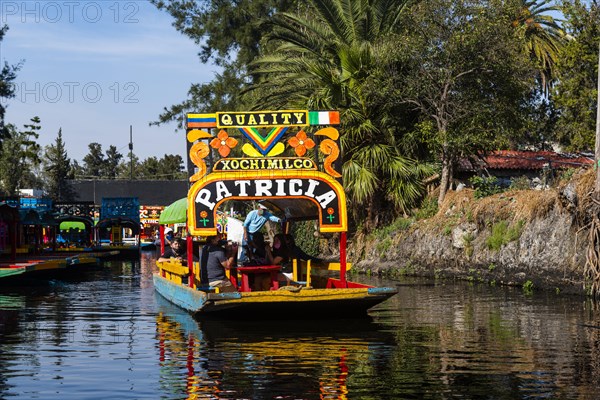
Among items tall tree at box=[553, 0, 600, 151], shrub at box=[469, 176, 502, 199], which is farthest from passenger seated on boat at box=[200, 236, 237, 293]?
tall tree at box=[553, 0, 600, 151]

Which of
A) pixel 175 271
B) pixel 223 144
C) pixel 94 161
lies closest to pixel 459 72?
pixel 175 271

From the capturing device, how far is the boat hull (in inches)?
680

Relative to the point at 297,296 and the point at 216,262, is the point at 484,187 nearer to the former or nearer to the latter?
the point at 216,262

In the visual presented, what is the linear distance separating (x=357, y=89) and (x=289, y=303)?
20.1 m

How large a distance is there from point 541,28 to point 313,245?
64.7ft

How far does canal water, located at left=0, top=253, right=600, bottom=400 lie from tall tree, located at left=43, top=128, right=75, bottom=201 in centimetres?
7697

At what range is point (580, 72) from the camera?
1561 inches

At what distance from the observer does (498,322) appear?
1870 centimetres

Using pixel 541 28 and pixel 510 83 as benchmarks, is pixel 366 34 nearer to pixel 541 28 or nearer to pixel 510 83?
pixel 510 83

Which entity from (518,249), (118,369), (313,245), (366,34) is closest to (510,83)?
(366,34)

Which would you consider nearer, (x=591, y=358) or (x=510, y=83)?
(x=591, y=358)

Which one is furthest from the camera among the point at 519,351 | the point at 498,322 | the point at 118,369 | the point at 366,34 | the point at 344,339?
the point at 366,34

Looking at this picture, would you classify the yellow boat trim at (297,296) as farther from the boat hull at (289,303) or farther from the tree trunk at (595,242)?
the tree trunk at (595,242)

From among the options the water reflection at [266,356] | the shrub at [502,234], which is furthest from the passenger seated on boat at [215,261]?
the shrub at [502,234]
